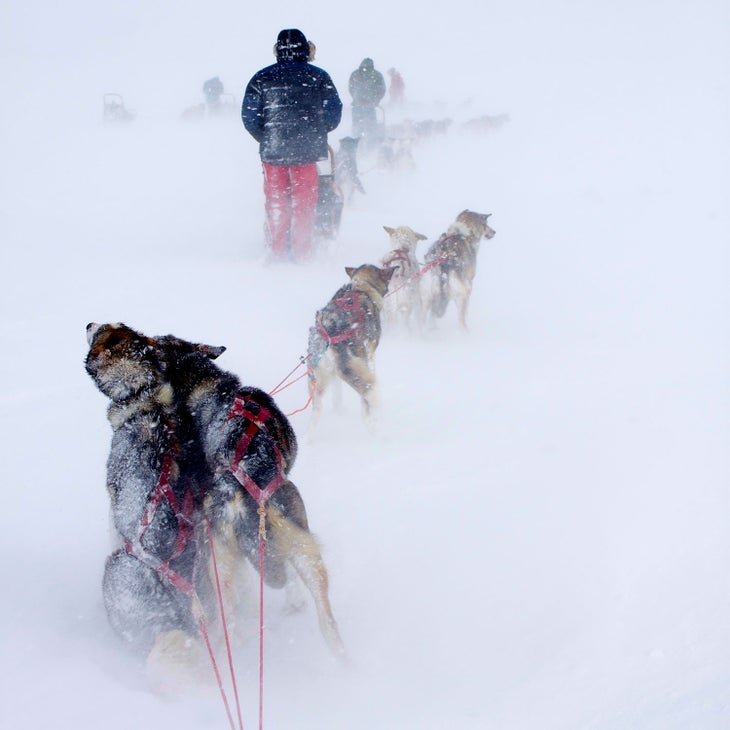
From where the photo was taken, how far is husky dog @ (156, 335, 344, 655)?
160 cm

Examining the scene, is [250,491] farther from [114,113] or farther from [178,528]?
[114,113]

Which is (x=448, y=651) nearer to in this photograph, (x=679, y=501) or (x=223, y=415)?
(x=223, y=415)

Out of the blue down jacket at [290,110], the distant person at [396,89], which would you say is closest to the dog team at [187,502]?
the blue down jacket at [290,110]

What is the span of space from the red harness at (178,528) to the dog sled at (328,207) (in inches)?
170

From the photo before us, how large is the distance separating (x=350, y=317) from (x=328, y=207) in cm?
297

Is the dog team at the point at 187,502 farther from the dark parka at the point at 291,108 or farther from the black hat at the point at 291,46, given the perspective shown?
the black hat at the point at 291,46

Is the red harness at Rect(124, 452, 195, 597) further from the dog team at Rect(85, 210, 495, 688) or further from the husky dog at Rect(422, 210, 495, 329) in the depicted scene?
the husky dog at Rect(422, 210, 495, 329)

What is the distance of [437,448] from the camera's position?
2971 millimetres

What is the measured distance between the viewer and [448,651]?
179 cm

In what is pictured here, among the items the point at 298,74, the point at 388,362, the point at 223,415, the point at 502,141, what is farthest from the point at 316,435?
the point at 502,141

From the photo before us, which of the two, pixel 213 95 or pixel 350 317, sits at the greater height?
pixel 213 95

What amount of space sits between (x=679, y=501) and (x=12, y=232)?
6.43m

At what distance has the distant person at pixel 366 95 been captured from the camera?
36.1ft

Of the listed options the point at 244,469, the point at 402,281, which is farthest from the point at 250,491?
the point at 402,281
